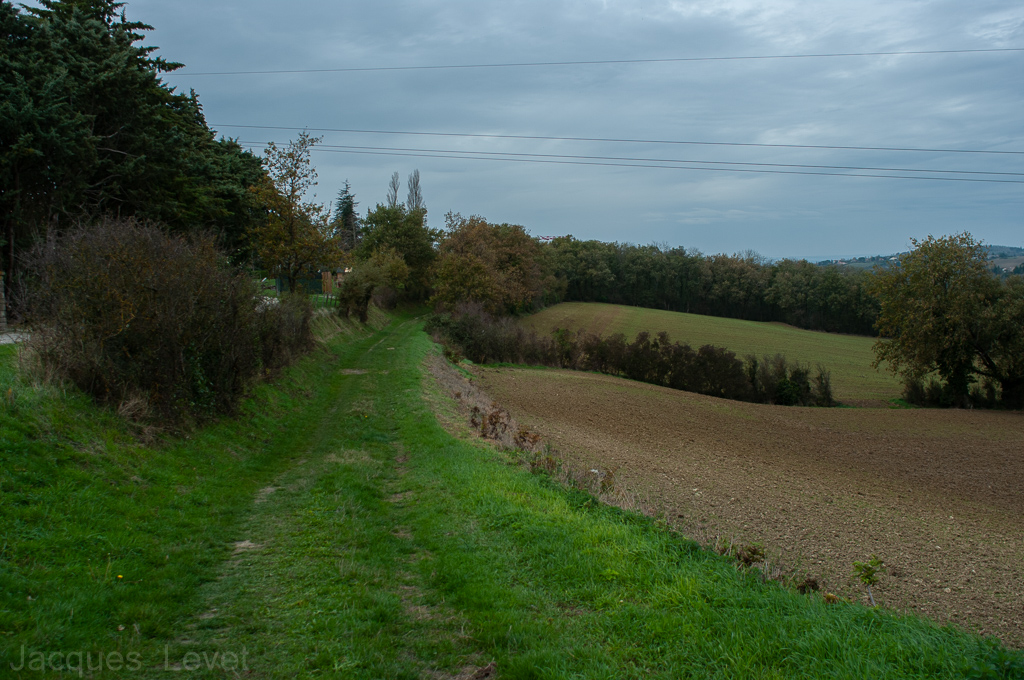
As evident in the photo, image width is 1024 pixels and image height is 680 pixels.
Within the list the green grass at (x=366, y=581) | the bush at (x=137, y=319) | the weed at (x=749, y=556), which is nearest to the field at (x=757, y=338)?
the weed at (x=749, y=556)

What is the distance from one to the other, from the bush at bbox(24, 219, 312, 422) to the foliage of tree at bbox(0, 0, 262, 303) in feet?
16.4

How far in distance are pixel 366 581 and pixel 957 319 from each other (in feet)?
134

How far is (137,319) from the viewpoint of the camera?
32.1 ft

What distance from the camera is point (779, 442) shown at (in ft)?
72.9

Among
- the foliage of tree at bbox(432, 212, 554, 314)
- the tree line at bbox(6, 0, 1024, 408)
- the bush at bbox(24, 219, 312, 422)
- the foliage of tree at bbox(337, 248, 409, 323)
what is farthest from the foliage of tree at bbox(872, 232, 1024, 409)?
the bush at bbox(24, 219, 312, 422)

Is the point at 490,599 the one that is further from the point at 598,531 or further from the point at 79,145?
the point at 79,145

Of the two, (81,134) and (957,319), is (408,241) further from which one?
(957,319)

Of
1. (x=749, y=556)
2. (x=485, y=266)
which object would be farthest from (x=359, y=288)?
(x=749, y=556)

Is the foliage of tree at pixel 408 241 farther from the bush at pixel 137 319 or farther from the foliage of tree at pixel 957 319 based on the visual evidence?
the bush at pixel 137 319

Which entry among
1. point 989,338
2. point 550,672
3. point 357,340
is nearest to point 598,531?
point 550,672

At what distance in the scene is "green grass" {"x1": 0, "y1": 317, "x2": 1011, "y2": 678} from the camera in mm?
4164

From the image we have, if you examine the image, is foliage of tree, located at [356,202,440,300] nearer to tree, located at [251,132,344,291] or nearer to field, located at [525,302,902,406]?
field, located at [525,302,902,406]

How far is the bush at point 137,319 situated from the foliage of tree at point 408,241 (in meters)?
51.1

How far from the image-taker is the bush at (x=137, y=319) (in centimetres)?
892
